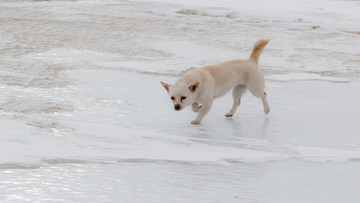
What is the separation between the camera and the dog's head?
532 centimetres

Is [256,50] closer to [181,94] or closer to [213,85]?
[213,85]

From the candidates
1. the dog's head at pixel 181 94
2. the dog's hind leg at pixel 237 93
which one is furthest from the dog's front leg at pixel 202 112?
the dog's hind leg at pixel 237 93

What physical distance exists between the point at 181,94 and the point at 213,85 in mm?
462

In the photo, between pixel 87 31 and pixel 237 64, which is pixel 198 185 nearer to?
pixel 237 64

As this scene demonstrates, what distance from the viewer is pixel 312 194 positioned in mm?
3703

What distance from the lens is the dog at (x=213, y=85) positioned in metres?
5.37

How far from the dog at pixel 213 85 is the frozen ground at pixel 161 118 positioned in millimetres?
180

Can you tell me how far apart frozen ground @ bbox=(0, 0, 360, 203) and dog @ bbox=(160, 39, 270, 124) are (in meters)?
0.18

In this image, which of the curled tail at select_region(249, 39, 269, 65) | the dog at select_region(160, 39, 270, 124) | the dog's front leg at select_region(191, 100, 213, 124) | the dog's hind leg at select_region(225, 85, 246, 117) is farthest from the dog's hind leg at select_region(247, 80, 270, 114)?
the dog's front leg at select_region(191, 100, 213, 124)

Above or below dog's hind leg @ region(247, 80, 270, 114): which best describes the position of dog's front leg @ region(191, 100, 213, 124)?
below

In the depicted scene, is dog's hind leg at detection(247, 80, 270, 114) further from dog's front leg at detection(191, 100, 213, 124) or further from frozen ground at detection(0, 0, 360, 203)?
dog's front leg at detection(191, 100, 213, 124)

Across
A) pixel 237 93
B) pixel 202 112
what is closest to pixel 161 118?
pixel 202 112

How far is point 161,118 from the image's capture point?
18.4 ft

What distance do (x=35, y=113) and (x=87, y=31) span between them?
4.98m
